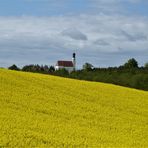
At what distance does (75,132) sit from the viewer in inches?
715

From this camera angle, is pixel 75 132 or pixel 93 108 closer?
pixel 75 132

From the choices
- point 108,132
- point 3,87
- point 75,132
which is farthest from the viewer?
point 3,87

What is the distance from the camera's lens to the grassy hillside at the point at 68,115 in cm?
1630

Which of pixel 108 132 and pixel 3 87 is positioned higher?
pixel 3 87

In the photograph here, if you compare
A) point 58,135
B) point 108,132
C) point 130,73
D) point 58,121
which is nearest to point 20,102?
point 58,121

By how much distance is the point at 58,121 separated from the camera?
20172 mm

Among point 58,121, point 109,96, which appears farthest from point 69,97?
point 58,121

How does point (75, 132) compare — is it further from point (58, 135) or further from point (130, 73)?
point (130, 73)

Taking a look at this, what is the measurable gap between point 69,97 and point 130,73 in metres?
31.2

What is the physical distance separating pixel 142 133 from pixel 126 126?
159 centimetres

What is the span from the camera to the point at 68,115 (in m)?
22.2

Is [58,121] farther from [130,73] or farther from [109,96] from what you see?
[130,73]

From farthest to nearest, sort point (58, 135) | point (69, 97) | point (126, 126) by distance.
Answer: point (69, 97), point (126, 126), point (58, 135)

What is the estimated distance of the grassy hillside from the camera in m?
16.3
